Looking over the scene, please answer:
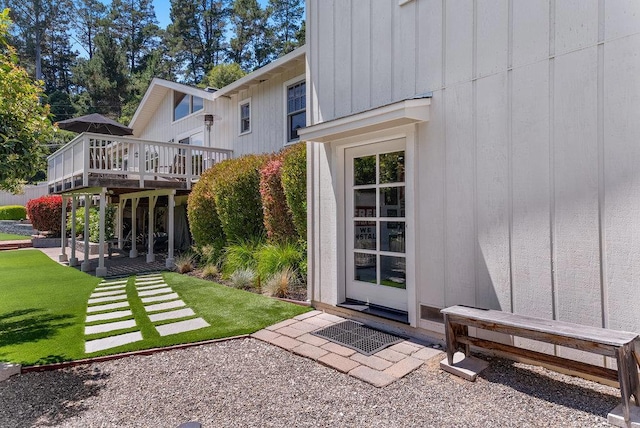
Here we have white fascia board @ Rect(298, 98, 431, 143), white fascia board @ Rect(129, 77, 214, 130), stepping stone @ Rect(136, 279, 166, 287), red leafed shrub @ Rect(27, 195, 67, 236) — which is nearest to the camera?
white fascia board @ Rect(298, 98, 431, 143)

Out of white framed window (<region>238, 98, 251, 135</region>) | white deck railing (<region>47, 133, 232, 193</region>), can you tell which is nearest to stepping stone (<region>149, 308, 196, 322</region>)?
white deck railing (<region>47, 133, 232, 193</region>)

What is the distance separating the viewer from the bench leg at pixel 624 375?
2328mm

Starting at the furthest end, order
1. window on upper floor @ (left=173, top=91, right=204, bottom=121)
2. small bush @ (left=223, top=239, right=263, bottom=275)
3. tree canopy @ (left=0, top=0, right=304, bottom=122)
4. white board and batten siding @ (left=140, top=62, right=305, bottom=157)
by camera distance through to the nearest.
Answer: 1. tree canopy @ (left=0, top=0, right=304, bottom=122)
2. window on upper floor @ (left=173, top=91, right=204, bottom=121)
3. white board and batten siding @ (left=140, top=62, right=305, bottom=157)
4. small bush @ (left=223, top=239, right=263, bottom=275)

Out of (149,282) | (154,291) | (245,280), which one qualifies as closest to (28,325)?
(154,291)

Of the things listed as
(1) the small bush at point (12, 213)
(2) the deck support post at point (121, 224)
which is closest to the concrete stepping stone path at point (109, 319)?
(2) the deck support post at point (121, 224)

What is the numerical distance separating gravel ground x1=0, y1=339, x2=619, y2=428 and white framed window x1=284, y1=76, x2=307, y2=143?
7.09 metres

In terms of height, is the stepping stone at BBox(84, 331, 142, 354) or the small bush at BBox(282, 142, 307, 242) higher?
the small bush at BBox(282, 142, 307, 242)

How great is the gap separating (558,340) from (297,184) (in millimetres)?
4705

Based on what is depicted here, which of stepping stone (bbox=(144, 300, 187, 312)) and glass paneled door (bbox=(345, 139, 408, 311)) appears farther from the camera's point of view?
stepping stone (bbox=(144, 300, 187, 312))

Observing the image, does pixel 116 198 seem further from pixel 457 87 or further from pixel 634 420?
pixel 634 420

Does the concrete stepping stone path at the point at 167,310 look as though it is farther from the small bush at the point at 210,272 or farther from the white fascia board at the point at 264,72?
the white fascia board at the point at 264,72

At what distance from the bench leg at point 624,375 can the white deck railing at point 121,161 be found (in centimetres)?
971

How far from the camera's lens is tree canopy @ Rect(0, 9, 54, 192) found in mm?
3570

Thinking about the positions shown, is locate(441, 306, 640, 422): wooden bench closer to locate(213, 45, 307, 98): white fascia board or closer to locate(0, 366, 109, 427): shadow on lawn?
locate(0, 366, 109, 427): shadow on lawn
